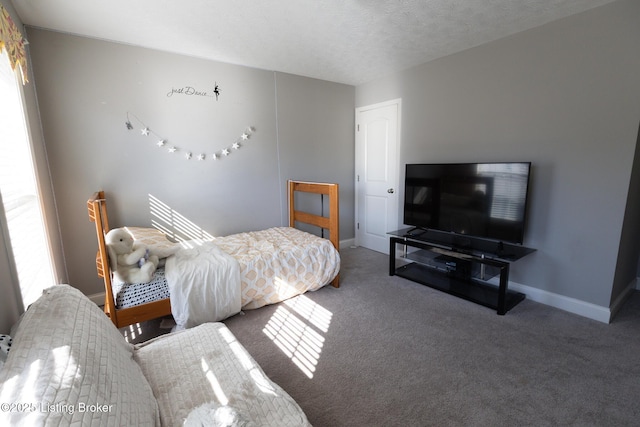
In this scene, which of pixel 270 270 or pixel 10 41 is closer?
pixel 10 41

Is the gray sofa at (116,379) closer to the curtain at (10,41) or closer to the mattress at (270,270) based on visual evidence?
the mattress at (270,270)

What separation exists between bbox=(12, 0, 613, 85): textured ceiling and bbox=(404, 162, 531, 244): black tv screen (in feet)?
3.89

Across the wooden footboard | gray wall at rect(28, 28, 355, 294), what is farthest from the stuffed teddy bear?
the wooden footboard

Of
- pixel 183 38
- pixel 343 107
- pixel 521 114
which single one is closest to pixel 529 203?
pixel 521 114

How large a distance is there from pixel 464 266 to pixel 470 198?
73 cm

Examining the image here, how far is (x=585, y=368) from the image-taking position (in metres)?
1.81

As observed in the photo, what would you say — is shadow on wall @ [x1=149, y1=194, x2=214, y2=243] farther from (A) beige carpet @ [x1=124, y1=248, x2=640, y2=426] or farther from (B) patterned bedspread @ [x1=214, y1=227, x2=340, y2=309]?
(A) beige carpet @ [x1=124, y1=248, x2=640, y2=426]

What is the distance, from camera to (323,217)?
319cm

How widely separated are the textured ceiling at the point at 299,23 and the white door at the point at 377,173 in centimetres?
92

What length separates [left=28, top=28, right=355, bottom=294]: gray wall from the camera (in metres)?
2.50

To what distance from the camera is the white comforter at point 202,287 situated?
2.18m

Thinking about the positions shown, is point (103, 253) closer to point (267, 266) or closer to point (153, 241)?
point (153, 241)

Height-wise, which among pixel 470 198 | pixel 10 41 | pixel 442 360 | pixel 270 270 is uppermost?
pixel 10 41

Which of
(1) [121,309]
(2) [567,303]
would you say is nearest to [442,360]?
(2) [567,303]
